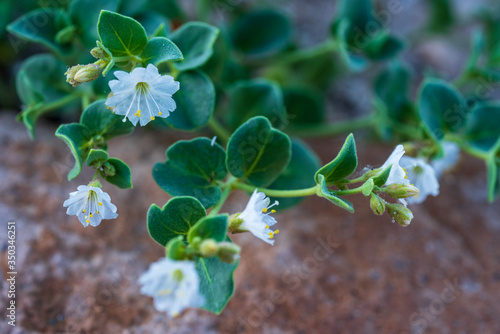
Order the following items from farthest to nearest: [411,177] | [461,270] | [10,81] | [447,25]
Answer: [447,25] < [10,81] < [461,270] < [411,177]

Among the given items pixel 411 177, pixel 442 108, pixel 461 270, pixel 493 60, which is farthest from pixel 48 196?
pixel 493 60

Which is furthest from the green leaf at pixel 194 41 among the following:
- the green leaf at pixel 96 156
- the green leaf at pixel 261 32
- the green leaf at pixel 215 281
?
the green leaf at pixel 261 32

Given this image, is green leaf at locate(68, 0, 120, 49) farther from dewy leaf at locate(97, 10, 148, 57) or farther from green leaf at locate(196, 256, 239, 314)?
green leaf at locate(196, 256, 239, 314)

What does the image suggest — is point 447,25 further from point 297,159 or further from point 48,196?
point 48,196

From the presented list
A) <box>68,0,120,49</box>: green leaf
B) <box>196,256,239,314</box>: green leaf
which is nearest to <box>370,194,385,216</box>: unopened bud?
<box>196,256,239,314</box>: green leaf

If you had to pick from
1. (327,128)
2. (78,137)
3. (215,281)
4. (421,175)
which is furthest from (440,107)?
(78,137)

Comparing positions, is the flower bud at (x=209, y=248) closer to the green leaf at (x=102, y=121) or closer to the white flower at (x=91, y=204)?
the white flower at (x=91, y=204)
